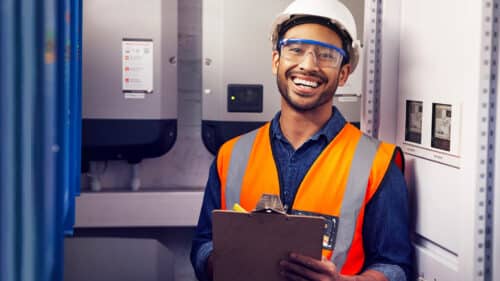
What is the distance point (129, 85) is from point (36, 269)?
2449mm

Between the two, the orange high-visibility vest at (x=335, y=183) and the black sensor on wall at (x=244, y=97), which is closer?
the orange high-visibility vest at (x=335, y=183)

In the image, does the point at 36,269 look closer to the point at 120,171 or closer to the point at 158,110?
the point at 158,110

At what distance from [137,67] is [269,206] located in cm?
161

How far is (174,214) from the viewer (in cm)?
308

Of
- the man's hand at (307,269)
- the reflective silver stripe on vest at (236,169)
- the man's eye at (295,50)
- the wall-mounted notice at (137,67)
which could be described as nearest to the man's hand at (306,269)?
the man's hand at (307,269)

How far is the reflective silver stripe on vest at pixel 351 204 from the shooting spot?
1782 mm

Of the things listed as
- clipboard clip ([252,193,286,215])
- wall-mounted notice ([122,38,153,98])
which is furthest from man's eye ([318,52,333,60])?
wall-mounted notice ([122,38,153,98])

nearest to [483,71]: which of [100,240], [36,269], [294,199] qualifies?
[294,199]

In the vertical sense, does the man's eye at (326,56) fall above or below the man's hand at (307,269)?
above

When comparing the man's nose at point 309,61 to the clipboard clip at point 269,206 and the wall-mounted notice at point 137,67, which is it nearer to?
the clipboard clip at point 269,206

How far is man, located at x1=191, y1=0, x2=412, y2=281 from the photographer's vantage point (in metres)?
1.79

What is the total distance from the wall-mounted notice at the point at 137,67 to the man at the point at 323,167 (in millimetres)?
1034

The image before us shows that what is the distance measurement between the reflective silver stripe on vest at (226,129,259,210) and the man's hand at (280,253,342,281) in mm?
414

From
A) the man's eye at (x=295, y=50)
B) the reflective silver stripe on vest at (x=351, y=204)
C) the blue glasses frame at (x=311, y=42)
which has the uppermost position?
the blue glasses frame at (x=311, y=42)
